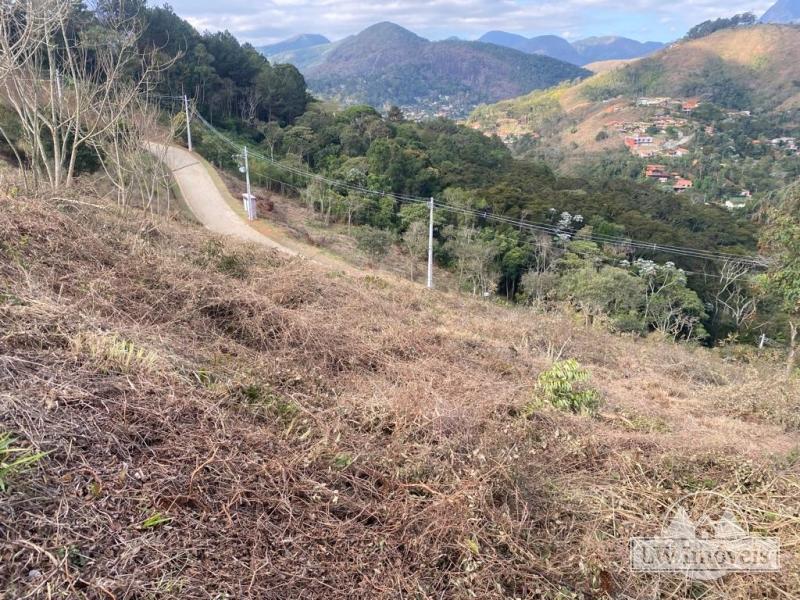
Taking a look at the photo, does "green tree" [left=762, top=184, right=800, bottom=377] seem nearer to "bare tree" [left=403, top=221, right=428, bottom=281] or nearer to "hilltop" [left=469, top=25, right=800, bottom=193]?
"bare tree" [left=403, top=221, right=428, bottom=281]

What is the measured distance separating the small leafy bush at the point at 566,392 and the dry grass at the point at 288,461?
0.69 ft

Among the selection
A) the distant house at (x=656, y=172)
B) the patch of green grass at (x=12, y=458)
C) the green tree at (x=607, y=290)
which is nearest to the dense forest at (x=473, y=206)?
the green tree at (x=607, y=290)

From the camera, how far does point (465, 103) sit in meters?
166

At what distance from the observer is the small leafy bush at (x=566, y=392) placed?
A: 15.9 ft

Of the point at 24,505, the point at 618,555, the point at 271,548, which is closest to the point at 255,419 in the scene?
the point at 271,548

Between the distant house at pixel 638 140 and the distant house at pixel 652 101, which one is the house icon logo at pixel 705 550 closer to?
the distant house at pixel 638 140

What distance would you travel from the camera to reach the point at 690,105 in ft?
284

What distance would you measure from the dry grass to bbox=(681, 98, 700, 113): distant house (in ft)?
310

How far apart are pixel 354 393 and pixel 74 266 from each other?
303 cm

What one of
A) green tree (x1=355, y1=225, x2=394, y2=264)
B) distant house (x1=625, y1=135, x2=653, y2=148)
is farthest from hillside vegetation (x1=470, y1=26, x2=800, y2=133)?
green tree (x1=355, y1=225, x2=394, y2=264)

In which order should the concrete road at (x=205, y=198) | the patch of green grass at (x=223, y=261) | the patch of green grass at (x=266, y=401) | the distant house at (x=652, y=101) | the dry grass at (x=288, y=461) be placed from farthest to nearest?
the distant house at (x=652, y=101), the concrete road at (x=205, y=198), the patch of green grass at (x=223, y=261), the patch of green grass at (x=266, y=401), the dry grass at (x=288, y=461)

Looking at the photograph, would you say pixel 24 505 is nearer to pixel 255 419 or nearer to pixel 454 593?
pixel 255 419

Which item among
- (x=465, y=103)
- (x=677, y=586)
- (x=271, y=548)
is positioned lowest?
(x=677, y=586)

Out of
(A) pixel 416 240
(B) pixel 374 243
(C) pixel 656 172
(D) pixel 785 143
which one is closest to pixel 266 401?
(B) pixel 374 243
